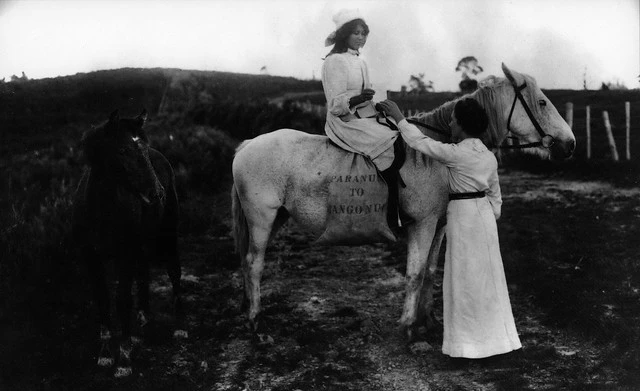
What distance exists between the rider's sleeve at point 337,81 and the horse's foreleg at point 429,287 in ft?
5.34

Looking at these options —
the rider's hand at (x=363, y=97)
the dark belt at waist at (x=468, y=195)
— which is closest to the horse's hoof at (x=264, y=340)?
the dark belt at waist at (x=468, y=195)

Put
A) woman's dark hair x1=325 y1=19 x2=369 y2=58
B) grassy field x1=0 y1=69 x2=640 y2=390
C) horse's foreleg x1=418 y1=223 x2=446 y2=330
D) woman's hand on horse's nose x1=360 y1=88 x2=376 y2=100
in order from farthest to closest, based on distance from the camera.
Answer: horse's foreleg x1=418 y1=223 x2=446 y2=330
woman's dark hair x1=325 y1=19 x2=369 y2=58
woman's hand on horse's nose x1=360 y1=88 x2=376 y2=100
grassy field x1=0 y1=69 x2=640 y2=390

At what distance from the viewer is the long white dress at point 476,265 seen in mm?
4508

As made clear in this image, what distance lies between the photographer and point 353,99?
5105 millimetres

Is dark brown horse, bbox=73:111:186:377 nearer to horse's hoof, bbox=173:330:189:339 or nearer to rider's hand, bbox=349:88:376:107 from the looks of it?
horse's hoof, bbox=173:330:189:339

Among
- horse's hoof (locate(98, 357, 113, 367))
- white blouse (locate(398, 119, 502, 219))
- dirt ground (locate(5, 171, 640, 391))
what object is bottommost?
dirt ground (locate(5, 171, 640, 391))

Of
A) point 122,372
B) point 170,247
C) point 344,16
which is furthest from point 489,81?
point 122,372

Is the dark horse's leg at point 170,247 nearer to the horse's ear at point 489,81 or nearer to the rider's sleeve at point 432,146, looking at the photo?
the rider's sleeve at point 432,146

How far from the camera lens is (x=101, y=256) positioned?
4.86 m

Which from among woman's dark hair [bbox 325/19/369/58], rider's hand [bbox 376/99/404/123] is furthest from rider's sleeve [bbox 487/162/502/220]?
woman's dark hair [bbox 325/19/369/58]

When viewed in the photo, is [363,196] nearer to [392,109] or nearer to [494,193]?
[392,109]

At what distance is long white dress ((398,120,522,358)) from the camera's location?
4.51 metres

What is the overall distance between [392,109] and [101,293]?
325cm

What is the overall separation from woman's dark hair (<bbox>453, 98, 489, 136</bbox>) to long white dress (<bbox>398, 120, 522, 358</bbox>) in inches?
3.9
